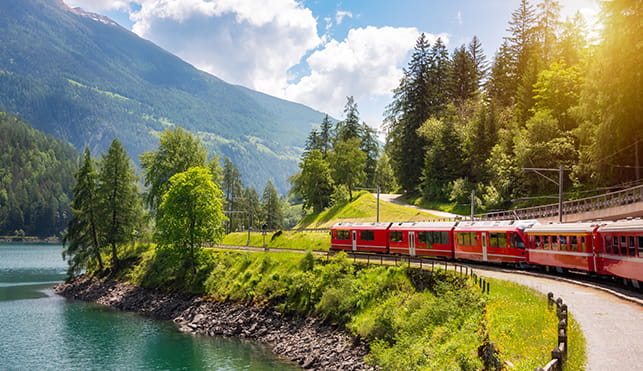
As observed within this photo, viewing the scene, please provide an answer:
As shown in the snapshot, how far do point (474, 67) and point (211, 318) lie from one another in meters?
78.5

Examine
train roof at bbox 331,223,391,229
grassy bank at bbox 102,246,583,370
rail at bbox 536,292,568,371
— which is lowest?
grassy bank at bbox 102,246,583,370

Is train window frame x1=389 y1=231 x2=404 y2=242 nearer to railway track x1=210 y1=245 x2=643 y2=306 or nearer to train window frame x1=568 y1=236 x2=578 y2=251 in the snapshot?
railway track x1=210 y1=245 x2=643 y2=306

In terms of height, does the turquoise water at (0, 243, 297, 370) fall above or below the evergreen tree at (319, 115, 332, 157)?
below

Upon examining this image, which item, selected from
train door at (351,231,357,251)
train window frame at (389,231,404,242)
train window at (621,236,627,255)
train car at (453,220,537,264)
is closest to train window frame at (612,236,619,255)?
train window at (621,236,627,255)

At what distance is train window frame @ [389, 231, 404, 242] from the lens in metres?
46.9

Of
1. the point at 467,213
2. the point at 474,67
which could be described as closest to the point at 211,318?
the point at 467,213

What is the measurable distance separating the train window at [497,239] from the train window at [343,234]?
777 inches

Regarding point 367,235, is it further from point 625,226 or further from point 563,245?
point 625,226

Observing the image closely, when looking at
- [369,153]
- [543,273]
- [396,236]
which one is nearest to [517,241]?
[543,273]

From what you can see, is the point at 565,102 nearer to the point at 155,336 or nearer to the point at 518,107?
the point at 518,107

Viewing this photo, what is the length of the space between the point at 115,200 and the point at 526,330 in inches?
2484

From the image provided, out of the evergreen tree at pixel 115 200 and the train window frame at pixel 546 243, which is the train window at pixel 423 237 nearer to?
the train window frame at pixel 546 243

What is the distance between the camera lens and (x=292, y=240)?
68125 mm

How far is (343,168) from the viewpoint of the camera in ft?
308
